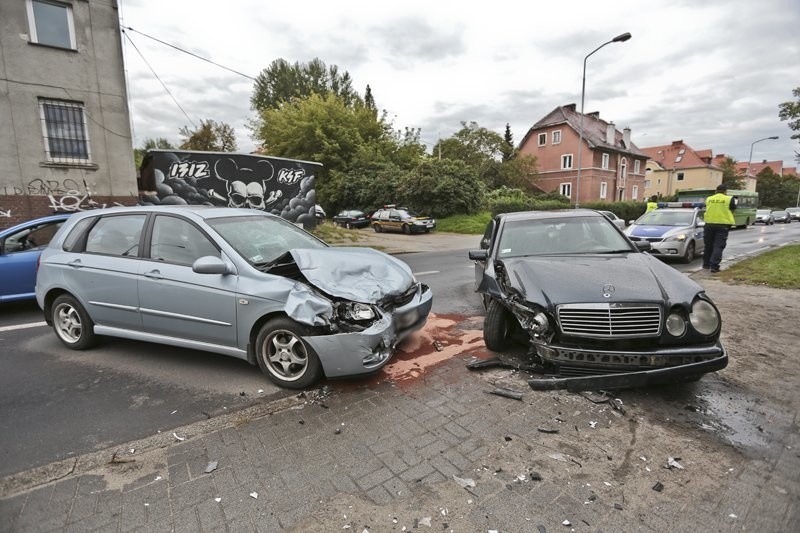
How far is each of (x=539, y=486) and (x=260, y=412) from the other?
83.3 inches

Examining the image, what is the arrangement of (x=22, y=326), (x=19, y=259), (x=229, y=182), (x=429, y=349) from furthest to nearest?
(x=229, y=182)
(x=19, y=259)
(x=22, y=326)
(x=429, y=349)

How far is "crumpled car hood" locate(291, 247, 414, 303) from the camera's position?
12.3 ft

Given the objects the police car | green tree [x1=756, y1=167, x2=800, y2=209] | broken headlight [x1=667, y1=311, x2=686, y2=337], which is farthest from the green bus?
Answer: green tree [x1=756, y1=167, x2=800, y2=209]

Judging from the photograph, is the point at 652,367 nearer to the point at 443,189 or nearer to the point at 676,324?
the point at 676,324

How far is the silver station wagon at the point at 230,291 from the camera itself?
354 cm

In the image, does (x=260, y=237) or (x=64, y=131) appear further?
(x=64, y=131)

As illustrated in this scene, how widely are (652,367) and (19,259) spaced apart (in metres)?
8.30

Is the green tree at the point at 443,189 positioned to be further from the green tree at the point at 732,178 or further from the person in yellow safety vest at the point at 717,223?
the green tree at the point at 732,178

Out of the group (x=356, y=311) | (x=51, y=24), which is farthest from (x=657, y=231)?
(x=51, y=24)

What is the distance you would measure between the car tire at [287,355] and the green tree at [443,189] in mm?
23965

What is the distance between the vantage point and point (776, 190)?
230ft

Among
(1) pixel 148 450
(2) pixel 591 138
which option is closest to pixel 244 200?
(1) pixel 148 450

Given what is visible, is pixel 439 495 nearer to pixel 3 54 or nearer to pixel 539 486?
pixel 539 486

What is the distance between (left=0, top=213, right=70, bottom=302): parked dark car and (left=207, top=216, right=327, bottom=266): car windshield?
4.24 m
